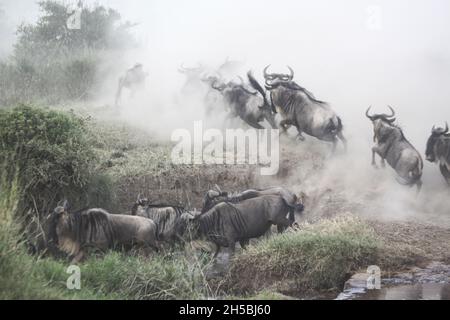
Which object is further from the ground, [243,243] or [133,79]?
[133,79]

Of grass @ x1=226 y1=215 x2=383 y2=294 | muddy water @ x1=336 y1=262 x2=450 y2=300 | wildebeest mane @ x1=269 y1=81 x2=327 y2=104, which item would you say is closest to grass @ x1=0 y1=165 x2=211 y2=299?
grass @ x1=226 y1=215 x2=383 y2=294

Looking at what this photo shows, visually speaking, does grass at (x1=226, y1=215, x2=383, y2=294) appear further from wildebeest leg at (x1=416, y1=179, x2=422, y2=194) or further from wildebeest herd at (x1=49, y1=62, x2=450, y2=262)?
wildebeest leg at (x1=416, y1=179, x2=422, y2=194)

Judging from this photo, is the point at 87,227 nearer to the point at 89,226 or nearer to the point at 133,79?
the point at 89,226

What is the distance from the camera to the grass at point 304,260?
20.0 feet

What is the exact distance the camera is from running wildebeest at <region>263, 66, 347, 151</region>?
311 inches

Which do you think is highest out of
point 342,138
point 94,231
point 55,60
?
point 55,60

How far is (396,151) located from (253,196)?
66.0 inches

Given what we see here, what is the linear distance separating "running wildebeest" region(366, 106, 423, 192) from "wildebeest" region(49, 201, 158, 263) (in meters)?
2.68

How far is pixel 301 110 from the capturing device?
807cm

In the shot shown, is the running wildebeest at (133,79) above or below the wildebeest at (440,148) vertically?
above

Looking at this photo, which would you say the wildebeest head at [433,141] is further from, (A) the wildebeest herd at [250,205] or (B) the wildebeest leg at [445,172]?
(B) the wildebeest leg at [445,172]

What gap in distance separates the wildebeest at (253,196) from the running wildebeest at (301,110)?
1085mm

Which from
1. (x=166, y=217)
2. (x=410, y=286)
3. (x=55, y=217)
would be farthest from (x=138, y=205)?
(x=410, y=286)

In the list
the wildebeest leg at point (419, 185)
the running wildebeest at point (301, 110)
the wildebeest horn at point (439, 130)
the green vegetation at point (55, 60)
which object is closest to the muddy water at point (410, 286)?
the wildebeest leg at point (419, 185)
